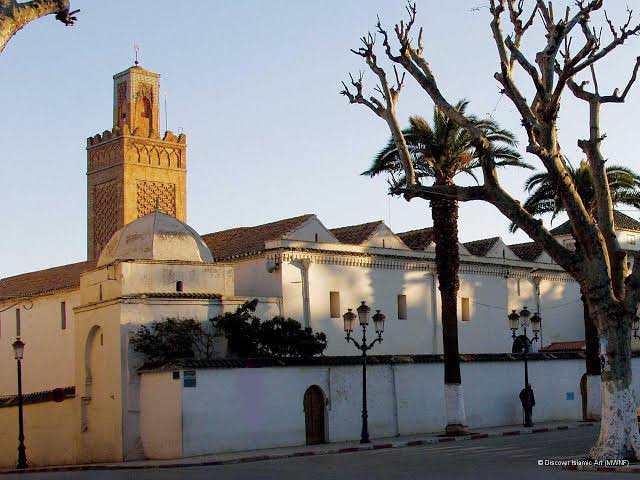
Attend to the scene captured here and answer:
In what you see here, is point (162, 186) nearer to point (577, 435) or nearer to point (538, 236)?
point (577, 435)

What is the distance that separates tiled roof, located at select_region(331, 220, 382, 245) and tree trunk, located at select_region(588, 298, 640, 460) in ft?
66.5

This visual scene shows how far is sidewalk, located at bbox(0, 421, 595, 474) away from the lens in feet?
85.9

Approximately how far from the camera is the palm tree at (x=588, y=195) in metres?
36.6

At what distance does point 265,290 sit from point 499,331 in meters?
11.5

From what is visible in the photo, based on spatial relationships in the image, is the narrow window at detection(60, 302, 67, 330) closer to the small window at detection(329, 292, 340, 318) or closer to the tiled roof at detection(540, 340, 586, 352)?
the small window at detection(329, 292, 340, 318)

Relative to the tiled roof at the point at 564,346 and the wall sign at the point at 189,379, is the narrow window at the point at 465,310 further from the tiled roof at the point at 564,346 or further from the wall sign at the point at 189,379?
the wall sign at the point at 189,379

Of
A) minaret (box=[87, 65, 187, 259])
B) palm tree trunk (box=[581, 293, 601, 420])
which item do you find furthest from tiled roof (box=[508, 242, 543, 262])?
minaret (box=[87, 65, 187, 259])

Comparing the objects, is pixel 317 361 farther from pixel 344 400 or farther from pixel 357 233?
pixel 357 233

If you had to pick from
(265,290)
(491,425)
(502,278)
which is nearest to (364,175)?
(265,290)

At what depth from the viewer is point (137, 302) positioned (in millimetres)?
31281

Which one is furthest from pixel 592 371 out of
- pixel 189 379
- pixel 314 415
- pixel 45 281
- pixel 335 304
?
pixel 45 281

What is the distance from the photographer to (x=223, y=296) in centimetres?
3309

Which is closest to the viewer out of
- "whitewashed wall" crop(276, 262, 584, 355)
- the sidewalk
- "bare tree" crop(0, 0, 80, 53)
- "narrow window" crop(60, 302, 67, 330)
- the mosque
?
"bare tree" crop(0, 0, 80, 53)

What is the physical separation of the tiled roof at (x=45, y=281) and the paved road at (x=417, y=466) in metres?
17.7
